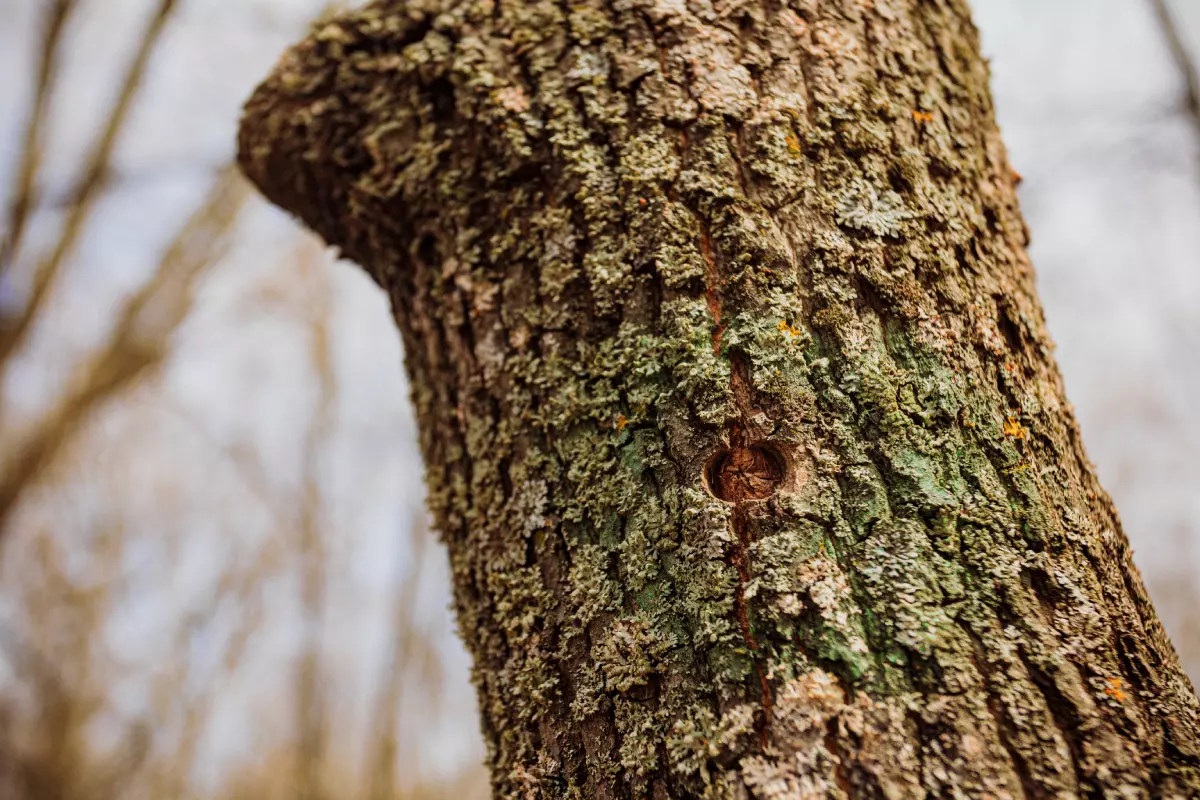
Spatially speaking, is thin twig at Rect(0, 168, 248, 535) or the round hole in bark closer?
the round hole in bark

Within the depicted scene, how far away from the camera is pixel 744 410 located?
0.89 meters

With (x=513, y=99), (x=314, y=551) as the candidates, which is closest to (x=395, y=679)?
(x=314, y=551)

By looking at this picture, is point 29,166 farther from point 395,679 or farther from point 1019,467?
point 395,679

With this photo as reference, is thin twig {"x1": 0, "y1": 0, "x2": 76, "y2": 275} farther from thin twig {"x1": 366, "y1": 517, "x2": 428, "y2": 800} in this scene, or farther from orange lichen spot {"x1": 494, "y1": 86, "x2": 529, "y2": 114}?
thin twig {"x1": 366, "y1": 517, "x2": 428, "y2": 800}

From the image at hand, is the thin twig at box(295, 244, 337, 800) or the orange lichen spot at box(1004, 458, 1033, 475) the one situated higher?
the thin twig at box(295, 244, 337, 800)

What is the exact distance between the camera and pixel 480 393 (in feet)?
3.48

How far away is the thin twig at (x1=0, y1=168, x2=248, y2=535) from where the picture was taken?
3.54 m

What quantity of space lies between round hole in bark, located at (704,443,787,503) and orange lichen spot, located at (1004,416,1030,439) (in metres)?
0.28

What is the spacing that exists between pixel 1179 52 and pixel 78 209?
5374mm

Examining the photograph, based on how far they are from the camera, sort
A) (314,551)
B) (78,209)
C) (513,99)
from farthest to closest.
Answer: (314,551) < (78,209) < (513,99)

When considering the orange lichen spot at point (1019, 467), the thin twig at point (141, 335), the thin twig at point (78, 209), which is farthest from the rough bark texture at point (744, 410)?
the thin twig at point (141, 335)

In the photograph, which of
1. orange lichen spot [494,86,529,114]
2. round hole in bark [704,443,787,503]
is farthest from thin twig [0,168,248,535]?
round hole in bark [704,443,787,503]

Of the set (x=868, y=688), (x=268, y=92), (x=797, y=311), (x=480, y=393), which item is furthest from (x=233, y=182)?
(x=868, y=688)

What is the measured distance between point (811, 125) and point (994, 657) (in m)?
0.69
